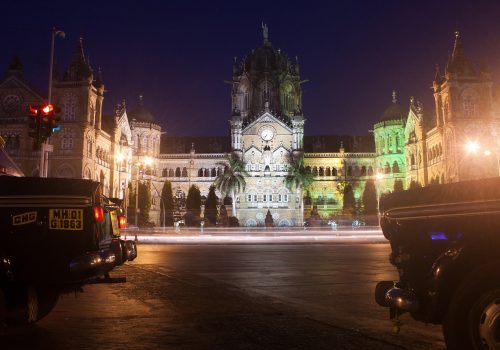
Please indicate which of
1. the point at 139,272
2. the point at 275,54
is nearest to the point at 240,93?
the point at 275,54

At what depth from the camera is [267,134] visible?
81.6 meters

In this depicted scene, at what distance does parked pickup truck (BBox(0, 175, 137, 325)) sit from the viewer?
724cm

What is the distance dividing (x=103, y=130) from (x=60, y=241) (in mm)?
71023

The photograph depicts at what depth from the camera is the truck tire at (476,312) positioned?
4.44m

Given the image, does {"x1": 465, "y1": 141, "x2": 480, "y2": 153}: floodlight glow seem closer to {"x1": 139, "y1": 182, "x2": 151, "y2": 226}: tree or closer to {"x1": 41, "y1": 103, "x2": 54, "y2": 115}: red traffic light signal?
{"x1": 41, "y1": 103, "x2": 54, "y2": 115}: red traffic light signal

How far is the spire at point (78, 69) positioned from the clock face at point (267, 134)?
28451mm

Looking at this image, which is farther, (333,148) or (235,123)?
(333,148)

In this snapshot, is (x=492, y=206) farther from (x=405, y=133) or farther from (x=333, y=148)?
(x=333, y=148)

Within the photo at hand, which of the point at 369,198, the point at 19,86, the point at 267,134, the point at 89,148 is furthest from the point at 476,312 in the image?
the point at 267,134

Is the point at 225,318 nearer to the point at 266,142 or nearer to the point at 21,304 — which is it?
the point at 21,304

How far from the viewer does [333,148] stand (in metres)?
90.9

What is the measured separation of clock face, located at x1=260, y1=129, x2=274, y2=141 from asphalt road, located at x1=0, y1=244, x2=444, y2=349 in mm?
67944

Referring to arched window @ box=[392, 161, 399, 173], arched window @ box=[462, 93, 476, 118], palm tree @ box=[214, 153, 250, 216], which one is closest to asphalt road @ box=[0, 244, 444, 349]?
arched window @ box=[462, 93, 476, 118]

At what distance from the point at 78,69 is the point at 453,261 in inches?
2712
